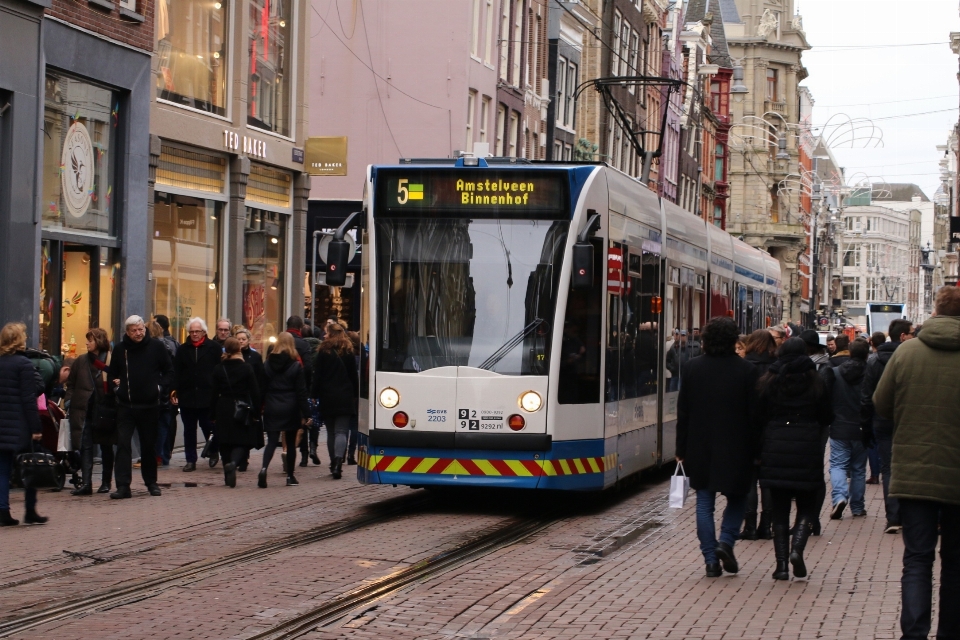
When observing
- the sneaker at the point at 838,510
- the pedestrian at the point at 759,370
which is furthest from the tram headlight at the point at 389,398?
the sneaker at the point at 838,510

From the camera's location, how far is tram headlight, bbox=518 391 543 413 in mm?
13562

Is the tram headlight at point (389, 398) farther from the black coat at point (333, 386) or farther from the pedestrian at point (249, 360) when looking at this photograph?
the black coat at point (333, 386)

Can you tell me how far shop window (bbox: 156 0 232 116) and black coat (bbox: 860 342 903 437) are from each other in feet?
40.3

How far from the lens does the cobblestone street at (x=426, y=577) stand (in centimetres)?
862

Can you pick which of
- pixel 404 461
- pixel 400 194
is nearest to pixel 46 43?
pixel 400 194

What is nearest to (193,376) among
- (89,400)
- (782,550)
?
(89,400)

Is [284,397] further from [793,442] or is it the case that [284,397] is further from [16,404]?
[793,442]

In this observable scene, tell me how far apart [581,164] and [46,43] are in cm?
826

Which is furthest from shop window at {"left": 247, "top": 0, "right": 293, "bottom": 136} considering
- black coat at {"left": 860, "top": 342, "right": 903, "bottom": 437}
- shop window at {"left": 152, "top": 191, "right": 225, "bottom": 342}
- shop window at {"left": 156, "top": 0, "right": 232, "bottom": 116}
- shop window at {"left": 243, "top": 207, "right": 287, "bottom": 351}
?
black coat at {"left": 860, "top": 342, "right": 903, "bottom": 437}

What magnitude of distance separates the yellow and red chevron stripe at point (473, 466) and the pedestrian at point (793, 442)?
3.40 metres

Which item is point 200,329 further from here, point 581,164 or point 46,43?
point 581,164

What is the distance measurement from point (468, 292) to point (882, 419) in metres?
3.67

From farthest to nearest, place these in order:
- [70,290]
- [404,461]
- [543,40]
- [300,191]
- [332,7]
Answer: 1. [543,40]
2. [332,7]
3. [300,191]
4. [70,290]
5. [404,461]

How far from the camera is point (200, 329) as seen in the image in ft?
59.9
